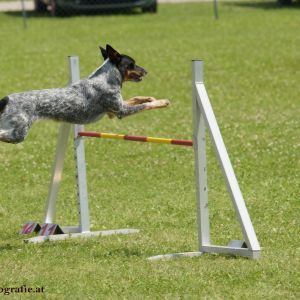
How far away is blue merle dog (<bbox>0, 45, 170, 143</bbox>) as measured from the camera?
320 inches

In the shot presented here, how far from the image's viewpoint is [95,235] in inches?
365

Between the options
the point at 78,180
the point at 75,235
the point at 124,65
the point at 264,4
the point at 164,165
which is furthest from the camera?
the point at 264,4

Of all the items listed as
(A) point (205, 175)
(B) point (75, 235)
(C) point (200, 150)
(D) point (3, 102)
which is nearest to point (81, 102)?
(D) point (3, 102)

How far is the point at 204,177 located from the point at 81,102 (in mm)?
1068

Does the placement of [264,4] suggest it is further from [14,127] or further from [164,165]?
[14,127]

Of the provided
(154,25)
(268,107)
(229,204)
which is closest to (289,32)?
(154,25)

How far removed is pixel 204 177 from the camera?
8164 mm

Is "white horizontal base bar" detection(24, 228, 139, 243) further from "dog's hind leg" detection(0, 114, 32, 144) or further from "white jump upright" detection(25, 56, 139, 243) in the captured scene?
"dog's hind leg" detection(0, 114, 32, 144)

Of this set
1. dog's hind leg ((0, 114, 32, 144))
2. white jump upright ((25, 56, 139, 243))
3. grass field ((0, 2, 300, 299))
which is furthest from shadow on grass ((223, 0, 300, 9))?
dog's hind leg ((0, 114, 32, 144))

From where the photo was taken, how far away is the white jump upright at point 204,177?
25.9ft

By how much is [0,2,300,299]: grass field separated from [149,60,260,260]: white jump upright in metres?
0.12

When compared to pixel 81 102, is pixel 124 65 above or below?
above

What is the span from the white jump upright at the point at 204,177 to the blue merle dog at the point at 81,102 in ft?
0.92

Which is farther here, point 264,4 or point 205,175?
point 264,4
